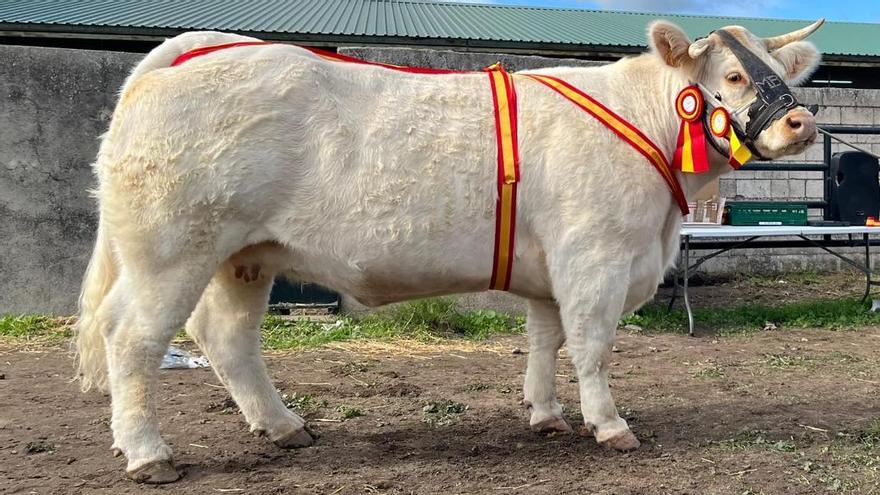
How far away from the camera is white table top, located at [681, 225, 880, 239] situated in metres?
6.64

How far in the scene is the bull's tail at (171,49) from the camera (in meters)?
3.35

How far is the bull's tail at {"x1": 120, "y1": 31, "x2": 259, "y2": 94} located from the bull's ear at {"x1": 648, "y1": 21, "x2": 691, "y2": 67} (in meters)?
1.85

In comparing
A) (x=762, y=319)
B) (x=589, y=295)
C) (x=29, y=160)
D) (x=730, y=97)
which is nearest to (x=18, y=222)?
(x=29, y=160)

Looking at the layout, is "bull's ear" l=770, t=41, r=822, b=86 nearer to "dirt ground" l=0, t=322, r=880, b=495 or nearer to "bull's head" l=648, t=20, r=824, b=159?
"bull's head" l=648, t=20, r=824, b=159

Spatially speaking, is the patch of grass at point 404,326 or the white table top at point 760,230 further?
the white table top at point 760,230

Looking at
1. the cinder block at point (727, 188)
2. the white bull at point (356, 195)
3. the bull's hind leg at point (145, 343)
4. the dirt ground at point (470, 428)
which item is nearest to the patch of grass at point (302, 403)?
the dirt ground at point (470, 428)

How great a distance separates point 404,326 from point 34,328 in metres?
3.00

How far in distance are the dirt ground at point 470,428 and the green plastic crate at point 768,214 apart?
6.25 ft

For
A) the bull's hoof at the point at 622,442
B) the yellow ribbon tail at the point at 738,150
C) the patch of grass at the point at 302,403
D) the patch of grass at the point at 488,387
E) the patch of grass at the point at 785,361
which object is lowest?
the patch of grass at the point at 785,361

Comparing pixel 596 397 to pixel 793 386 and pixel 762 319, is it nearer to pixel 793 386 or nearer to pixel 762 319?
pixel 793 386

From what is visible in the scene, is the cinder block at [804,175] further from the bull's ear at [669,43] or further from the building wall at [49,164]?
the building wall at [49,164]

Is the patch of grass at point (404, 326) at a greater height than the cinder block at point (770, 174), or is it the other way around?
the cinder block at point (770, 174)

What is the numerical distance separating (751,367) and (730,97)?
94.9 inches

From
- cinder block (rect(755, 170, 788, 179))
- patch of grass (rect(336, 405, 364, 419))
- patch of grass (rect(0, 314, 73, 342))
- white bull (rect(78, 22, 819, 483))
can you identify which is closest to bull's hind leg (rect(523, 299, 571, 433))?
white bull (rect(78, 22, 819, 483))
